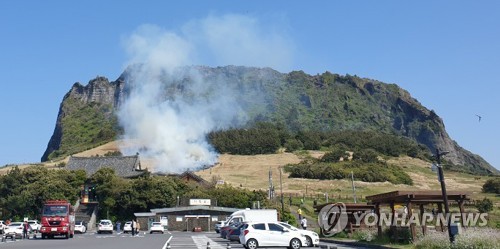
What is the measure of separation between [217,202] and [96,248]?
4874 centimetres

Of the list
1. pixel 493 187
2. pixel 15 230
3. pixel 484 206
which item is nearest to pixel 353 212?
pixel 15 230

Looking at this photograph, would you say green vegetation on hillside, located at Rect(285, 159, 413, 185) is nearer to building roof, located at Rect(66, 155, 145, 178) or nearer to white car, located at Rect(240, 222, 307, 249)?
building roof, located at Rect(66, 155, 145, 178)

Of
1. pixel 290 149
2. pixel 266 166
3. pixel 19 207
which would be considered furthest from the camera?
pixel 290 149

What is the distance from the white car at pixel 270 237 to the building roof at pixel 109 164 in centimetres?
7227

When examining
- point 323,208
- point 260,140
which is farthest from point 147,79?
point 323,208

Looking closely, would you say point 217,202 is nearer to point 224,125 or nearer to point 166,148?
point 166,148

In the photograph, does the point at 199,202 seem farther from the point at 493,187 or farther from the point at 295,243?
the point at 493,187

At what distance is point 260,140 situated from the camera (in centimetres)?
15000

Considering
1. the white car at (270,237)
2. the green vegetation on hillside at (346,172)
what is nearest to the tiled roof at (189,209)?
the white car at (270,237)

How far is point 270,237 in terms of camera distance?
25688 millimetres

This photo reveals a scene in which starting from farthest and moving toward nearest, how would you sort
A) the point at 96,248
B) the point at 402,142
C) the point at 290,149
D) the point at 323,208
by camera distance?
1. the point at 402,142
2. the point at 290,149
3. the point at 323,208
4. the point at 96,248

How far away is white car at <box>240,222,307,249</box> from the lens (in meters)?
25.6

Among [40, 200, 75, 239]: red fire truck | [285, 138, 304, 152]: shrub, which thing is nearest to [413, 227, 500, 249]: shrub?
[40, 200, 75, 239]: red fire truck

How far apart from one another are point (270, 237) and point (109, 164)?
251 ft
